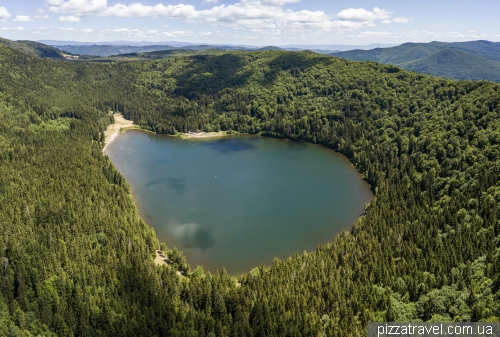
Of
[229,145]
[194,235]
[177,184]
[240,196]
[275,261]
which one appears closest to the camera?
[275,261]

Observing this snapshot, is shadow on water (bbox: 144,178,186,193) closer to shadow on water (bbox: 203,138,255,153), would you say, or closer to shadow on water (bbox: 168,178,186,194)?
shadow on water (bbox: 168,178,186,194)

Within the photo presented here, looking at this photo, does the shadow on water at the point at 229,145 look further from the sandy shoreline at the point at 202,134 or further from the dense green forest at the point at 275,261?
the dense green forest at the point at 275,261

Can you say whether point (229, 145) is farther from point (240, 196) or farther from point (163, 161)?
point (240, 196)

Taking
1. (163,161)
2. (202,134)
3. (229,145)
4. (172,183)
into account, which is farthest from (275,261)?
(202,134)

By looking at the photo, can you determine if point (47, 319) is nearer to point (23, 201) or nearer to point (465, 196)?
point (23, 201)

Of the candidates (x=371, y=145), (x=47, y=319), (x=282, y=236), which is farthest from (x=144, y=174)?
(x=371, y=145)

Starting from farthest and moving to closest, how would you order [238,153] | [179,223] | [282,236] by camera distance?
[238,153], [179,223], [282,236]
